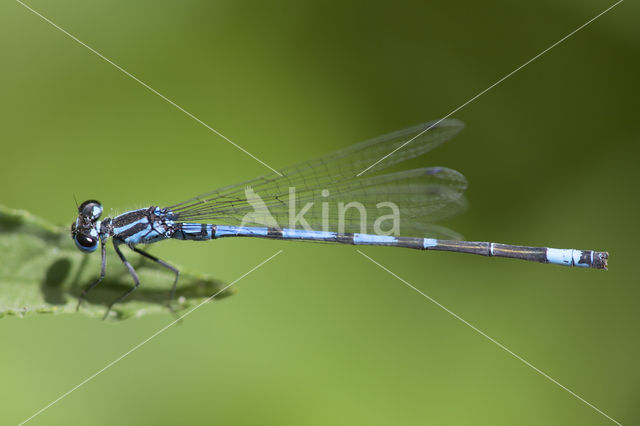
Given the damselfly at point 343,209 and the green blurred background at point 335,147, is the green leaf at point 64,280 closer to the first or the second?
the green blurred background at point 335,147

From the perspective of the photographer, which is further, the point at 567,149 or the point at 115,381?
Answer: the point at 567,149

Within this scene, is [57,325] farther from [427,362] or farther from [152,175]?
[427,362]

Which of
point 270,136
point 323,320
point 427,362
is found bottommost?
point 427,362

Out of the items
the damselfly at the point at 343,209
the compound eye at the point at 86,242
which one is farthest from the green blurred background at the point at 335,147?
the compound eye at the point at 86,242

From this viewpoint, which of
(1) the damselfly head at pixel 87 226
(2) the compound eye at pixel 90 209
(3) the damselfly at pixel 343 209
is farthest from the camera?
(3) the damselfly at pixel 343 209

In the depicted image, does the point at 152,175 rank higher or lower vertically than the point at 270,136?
lower

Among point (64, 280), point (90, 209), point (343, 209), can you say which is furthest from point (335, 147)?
point (64, 280)

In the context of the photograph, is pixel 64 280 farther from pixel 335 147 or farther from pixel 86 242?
pixel 335 147

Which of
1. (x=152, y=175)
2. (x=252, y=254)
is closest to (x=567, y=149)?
(x=252, y=254)
